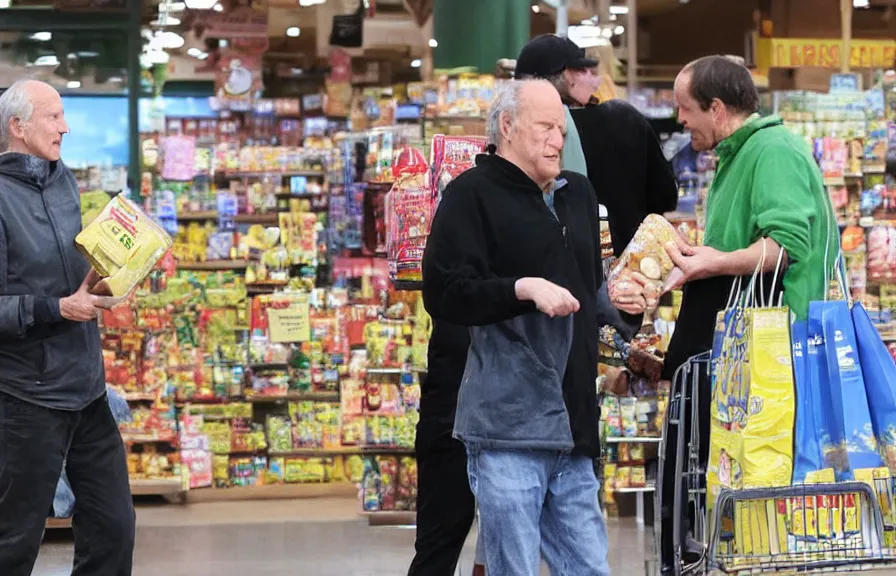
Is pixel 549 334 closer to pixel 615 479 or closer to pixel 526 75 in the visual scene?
pixel 526 75

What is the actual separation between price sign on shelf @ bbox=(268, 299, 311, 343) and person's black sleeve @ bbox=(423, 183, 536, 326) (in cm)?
524

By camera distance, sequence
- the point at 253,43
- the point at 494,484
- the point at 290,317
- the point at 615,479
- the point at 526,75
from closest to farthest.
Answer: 1. the point at 494,484
2. the point at 526,75
3. the point at 615,479
4. the point at 290,317
5. the point at 253,43

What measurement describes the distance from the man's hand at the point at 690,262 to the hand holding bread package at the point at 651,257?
2 cm

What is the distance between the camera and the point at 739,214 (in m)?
4.02

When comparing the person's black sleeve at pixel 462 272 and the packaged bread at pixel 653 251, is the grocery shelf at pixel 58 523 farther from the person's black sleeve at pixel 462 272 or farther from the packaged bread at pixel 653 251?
the packaged bread at pixel 653 251

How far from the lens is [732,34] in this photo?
9.32 metres

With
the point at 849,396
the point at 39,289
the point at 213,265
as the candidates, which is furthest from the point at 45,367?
the point at 213,265

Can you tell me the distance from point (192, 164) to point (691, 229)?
3447 mm

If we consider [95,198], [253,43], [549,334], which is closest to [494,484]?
[549,334]

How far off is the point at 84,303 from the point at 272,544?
3222 millimetres

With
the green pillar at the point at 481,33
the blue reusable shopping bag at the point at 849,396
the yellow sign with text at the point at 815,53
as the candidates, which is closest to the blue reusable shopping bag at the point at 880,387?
the blue reusable shopping bag at the point at 849,396

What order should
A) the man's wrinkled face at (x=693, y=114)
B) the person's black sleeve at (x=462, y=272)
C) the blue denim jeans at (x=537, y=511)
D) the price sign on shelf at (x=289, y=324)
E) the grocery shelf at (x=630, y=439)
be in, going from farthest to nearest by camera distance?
the price sign on shelf at (x=289, y=324), the grocery shelf at (x=630, y=439), the man's wrinkled face at (x=693, y=114), the blue denim jeans at (x=537, y=511), the person's black sleeve at (x=462, y=272)

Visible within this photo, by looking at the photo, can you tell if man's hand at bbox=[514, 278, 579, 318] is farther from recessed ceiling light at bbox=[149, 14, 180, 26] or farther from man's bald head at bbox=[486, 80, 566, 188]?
recessed ceiling light at bbox=[149, 14, 180, 26]

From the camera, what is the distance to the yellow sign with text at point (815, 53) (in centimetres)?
908
